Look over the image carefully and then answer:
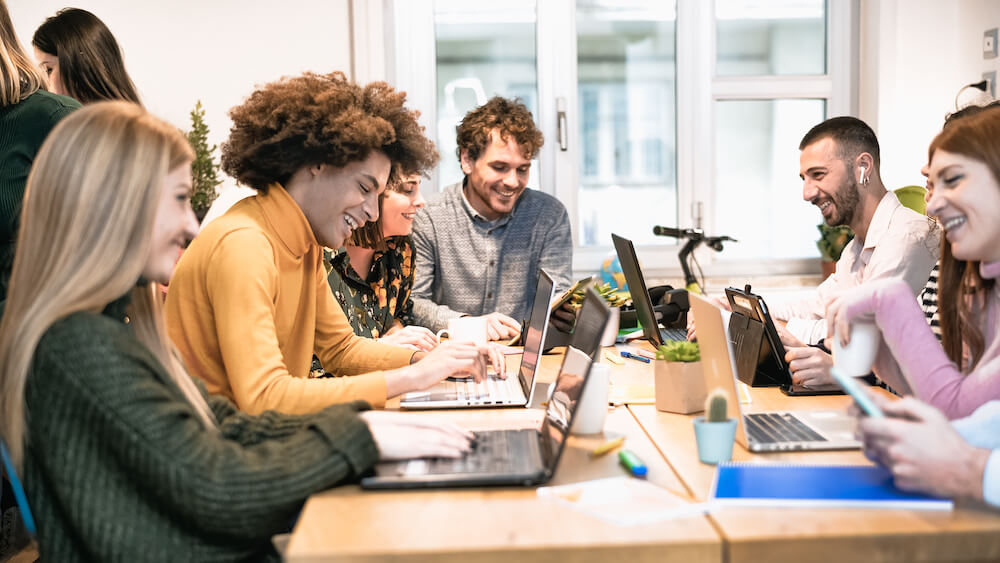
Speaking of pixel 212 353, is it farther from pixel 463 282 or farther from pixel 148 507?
pixel 463 282

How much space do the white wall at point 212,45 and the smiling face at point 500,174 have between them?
97 centimetres

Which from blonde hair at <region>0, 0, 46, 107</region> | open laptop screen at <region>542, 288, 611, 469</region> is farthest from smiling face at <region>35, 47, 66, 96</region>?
open laptop screen at <region>542, 288, 611, 469</region>

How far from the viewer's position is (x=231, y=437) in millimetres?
1460

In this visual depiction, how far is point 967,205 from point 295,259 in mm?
1292

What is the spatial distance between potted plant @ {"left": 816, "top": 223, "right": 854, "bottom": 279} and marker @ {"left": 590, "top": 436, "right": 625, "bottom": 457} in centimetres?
282

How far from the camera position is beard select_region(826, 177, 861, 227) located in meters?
3.01

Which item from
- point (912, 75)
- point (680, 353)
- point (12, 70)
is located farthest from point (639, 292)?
point (912, 75)

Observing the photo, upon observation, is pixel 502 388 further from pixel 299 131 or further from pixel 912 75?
pixel 912 75

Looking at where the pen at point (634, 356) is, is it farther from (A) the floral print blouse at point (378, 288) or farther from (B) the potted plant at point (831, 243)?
(B) the potted plant at point (831, 243)

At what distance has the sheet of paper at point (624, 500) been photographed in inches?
44.5

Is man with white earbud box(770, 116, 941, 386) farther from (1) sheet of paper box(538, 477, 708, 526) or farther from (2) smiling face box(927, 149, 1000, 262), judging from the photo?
(1) sheet of paper box(538, 477, 708, 526)

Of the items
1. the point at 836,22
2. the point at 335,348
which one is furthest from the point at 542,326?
the point at 836,22

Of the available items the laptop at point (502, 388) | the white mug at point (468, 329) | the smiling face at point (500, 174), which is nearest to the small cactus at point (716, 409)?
the laptop at point (502, 388)

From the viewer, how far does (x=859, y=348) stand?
61.6 inches
